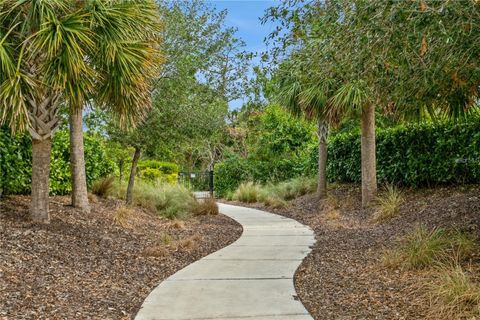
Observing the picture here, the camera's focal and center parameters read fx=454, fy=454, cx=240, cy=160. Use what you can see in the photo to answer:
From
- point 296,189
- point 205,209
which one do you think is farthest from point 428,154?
point 296,189

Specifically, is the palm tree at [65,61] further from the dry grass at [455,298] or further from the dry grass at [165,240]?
the dry grass at [455,298]

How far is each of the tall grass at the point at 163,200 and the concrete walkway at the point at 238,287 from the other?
10.2ft

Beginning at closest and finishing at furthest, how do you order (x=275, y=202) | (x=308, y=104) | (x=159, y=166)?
1. (x=308, y=104)
2. (x=275, y=202)
3. (x=159, y=166)

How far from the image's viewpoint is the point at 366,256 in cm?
605

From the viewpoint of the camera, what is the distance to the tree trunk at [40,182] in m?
Result: 6.61

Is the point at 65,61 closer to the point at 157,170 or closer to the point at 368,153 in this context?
the point at 368,153

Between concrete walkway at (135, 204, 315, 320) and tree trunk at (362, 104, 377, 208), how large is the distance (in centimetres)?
305

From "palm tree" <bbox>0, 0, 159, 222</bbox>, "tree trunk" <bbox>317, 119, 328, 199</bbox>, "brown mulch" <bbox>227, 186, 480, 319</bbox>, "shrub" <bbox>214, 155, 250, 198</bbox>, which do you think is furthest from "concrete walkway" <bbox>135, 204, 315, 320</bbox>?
"shrub" <bbox>214, 155, 250, 198</bbox>

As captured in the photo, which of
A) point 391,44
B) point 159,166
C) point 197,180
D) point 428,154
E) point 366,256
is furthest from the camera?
point 197,180

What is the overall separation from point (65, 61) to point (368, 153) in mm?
6950

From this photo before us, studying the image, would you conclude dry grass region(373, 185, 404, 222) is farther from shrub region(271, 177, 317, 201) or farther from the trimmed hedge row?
shrub region(271, 177, 317, 201)

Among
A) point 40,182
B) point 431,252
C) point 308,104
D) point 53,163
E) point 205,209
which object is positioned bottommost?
point 431,252

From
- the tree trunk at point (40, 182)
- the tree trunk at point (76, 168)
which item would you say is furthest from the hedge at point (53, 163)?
the tree trunk at point (40, 182)

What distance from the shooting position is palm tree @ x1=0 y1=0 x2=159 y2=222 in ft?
19.0
